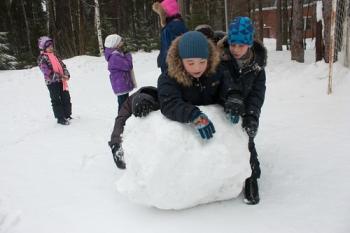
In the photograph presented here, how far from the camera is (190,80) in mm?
3014

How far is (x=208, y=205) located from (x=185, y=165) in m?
0.47

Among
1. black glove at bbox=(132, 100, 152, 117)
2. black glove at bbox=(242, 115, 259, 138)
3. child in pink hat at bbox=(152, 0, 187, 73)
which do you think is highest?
child in pink hat at bbox=(152, 0, 187, 73)

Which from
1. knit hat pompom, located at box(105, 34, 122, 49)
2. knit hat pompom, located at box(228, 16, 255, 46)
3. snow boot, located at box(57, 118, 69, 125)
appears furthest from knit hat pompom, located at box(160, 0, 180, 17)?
snow boot, located at box(57, 118, 69, 125)

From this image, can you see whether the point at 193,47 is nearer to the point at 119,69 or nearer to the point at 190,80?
the point at 190,80

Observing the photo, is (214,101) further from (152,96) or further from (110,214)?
(110,214)

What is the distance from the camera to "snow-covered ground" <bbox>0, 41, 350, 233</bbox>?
2916mm

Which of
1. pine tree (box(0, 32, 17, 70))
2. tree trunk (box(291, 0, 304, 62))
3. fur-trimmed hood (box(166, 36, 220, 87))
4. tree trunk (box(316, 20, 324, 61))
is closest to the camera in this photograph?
fur-trimmed hood (box(166, 36, 220, 87))

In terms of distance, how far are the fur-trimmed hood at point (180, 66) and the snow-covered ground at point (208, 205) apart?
3.42 feet

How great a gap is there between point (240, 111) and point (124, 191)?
1135mm

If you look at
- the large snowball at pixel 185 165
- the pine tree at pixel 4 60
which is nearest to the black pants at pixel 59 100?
the large snowball at pixel 185 165

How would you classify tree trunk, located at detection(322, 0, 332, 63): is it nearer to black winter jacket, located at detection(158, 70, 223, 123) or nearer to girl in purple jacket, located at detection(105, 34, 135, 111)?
girl in purple jacket, located at detection(105, 34, 135, 111)

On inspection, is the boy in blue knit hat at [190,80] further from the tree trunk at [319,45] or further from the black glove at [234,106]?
the tree trunk at [319,45]

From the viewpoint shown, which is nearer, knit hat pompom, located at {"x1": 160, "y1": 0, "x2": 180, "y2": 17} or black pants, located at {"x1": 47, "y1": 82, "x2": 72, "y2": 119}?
knit hat pompom, located at {"x1": 160, "y1": 0, "x2": 180, "y2": 17}

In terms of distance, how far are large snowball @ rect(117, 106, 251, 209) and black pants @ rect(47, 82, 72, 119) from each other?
13.2 ft
